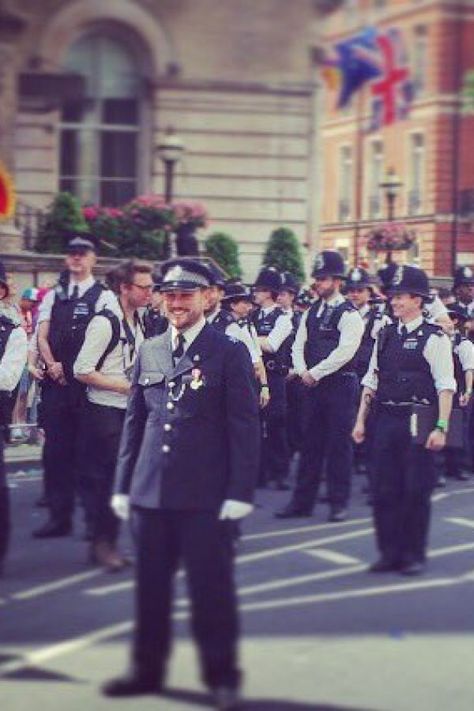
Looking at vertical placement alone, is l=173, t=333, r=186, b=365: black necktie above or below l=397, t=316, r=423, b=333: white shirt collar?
below

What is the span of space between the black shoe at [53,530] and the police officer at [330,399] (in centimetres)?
206

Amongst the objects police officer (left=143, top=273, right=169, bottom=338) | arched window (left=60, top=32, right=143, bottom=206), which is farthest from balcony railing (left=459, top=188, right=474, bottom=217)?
police officer (left=143, top=273, right=169, bottom=338)

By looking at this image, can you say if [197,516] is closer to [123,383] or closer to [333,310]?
[123,383]

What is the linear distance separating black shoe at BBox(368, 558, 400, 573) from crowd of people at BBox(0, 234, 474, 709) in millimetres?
15

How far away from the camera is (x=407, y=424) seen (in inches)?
451

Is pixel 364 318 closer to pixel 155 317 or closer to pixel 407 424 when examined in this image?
pixel 155 317

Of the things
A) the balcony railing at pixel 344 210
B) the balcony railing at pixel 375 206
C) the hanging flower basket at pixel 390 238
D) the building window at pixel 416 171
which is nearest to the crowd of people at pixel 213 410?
the hanging flower basket at pixel 390 238

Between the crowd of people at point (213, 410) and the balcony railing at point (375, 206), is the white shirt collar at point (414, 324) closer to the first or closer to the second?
the crowd of people at point (213, 410)

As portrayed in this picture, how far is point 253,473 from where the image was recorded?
26.5ft

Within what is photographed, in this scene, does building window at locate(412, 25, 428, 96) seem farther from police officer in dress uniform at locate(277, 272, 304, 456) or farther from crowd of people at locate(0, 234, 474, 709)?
police officer in dress uniform at locate(277, 272, 304, 456)

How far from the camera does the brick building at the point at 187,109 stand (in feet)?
105

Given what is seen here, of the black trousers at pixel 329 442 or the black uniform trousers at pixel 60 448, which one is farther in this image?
the black trousers at pixel 329 442

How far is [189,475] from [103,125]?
82.6ft

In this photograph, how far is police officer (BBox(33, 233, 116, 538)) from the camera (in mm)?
12320
